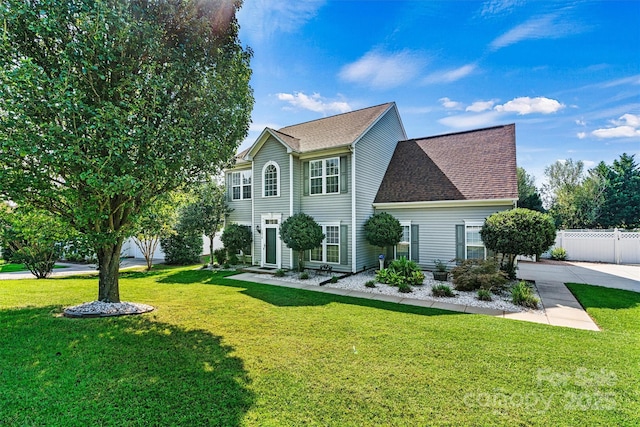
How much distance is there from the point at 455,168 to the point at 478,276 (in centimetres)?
627

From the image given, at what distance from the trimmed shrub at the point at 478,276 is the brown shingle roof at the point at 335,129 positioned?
22.6 feet

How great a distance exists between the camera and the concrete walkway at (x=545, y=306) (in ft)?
22.2

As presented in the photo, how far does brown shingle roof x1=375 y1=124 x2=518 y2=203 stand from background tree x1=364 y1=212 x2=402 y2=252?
1.65 m

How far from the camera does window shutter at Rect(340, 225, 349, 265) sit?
13109mm

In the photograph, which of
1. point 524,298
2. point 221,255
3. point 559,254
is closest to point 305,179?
point 221,255

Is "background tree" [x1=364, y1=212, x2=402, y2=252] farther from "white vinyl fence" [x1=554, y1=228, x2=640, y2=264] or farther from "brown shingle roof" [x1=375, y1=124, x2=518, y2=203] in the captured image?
"white vinyl fence" [x1=554, y1=228, x2=640, y2=264]

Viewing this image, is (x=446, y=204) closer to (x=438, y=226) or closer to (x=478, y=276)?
(x=438, y=226)

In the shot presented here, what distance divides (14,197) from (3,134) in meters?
1.36

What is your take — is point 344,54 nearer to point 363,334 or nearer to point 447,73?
point 447,73

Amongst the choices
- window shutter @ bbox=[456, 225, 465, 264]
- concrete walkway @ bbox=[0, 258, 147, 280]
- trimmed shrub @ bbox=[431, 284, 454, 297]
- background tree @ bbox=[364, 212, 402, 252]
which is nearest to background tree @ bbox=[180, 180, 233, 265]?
concrete walkway @ bbox=[0, 258, 147, 280]

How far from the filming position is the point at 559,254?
679 inches

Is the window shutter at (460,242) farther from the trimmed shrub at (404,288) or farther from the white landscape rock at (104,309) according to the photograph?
the white landscape rock at (104,309)

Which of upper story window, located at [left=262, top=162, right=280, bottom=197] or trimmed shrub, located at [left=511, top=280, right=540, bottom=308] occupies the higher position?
upper story window, located at [left=262, top=162, right=280, bottom=197]

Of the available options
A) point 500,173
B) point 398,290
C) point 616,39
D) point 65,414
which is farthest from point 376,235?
point 65,414
